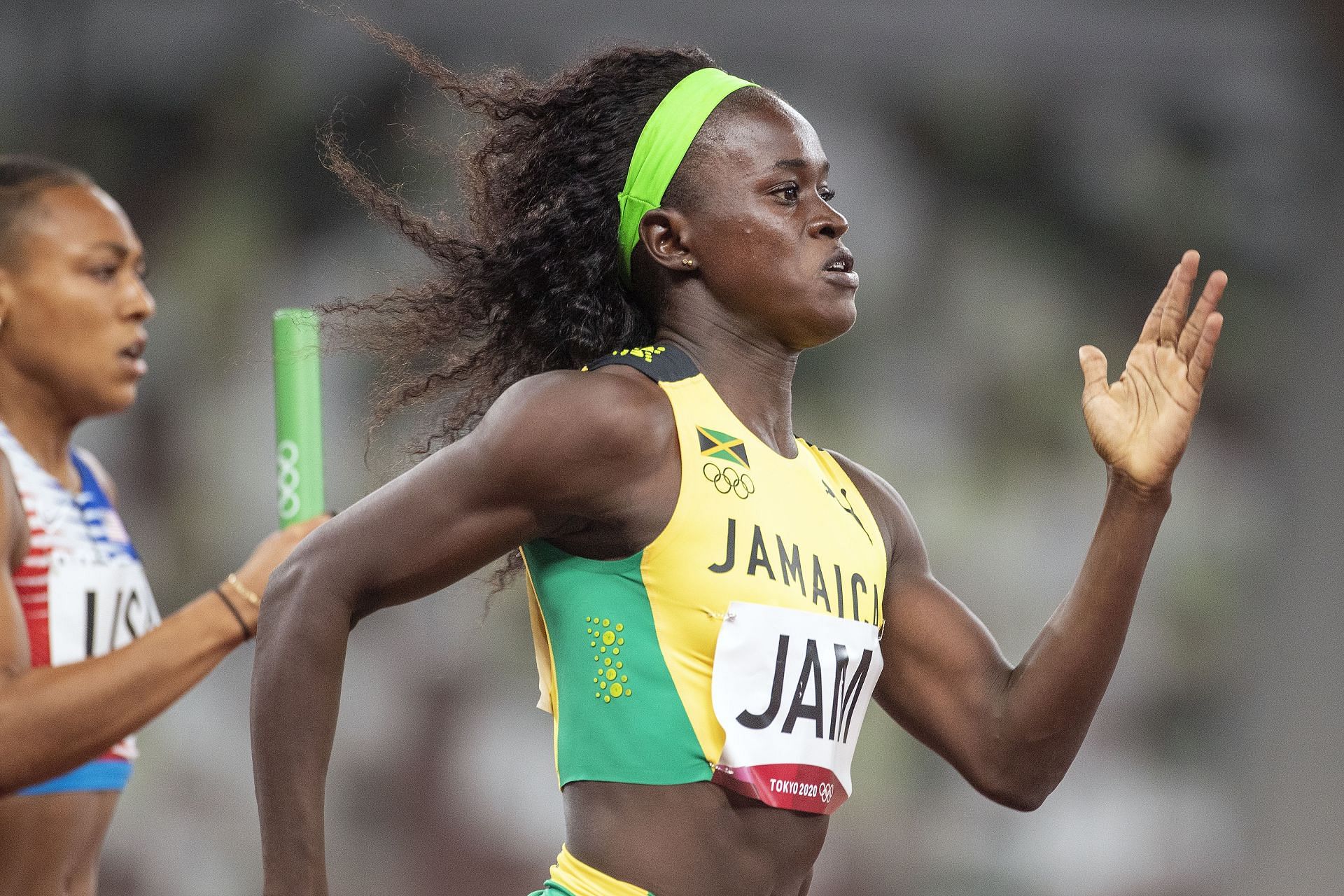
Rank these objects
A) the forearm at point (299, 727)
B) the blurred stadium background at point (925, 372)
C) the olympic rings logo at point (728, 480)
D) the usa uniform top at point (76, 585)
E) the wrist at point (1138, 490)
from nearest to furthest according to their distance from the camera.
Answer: the forearm at point (299, 727), the olympic rings logo at point (728, 480), the wrist at point (1138, 490), the usa uniform top at point (76, 585), the blurred stadium background at point (925, 372)

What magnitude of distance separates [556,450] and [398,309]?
0.56 meters

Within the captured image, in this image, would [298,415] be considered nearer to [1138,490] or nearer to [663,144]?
[663,144]

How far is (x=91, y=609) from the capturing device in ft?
8.50

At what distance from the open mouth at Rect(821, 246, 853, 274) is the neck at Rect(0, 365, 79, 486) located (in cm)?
163

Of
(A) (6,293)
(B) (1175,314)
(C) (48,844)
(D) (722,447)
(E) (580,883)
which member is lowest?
(C) (48,844)

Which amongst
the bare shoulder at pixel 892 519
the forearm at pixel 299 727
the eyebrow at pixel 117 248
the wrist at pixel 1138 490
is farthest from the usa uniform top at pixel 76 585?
the wrist at pixel 1138 490

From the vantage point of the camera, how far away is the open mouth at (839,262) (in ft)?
6.09

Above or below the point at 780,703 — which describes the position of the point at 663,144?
above

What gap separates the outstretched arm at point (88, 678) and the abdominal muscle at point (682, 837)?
942 mm

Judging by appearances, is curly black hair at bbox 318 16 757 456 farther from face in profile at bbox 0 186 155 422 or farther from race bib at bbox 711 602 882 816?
face in profile at bbox 0 186 155 422

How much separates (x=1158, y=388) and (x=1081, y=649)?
0.35 meters

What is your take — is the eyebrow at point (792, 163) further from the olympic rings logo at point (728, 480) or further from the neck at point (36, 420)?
the neck at point (36, 420)

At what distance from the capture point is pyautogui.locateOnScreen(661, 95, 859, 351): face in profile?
1.84 meters

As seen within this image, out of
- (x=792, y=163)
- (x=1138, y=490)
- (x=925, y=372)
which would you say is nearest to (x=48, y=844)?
(x=792, y=163)
